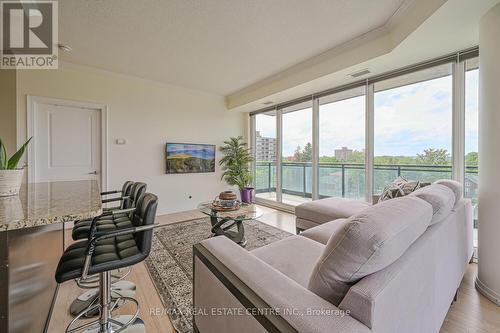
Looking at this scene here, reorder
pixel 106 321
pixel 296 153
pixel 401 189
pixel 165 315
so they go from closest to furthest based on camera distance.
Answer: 1. pixel 106 321
2. pixel 165 315
3. pixel 401 189
4. pixel 296 153

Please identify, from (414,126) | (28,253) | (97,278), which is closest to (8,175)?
(28,253)

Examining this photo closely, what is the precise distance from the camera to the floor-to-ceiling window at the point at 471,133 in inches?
98.7

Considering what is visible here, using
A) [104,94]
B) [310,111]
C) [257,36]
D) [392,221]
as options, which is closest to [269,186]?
[310,111]

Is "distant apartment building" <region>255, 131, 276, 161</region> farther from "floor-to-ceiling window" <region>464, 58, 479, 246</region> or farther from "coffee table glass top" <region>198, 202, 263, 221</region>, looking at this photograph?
"floor-to-ceiling window" <region>464, 58, 479, 246</region>

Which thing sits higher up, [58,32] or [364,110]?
[58,32]

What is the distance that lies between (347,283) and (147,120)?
4480 mm

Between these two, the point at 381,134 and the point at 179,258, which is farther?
the point at 381,134

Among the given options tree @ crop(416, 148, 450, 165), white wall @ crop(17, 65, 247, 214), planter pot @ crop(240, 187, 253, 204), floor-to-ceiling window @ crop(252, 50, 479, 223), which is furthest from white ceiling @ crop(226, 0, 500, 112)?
planter pot @ crop(240, 187, 253, 204)

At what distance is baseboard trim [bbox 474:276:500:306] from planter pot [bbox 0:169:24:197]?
12.2 ft

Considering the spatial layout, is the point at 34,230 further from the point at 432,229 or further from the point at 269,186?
the point at 269,186

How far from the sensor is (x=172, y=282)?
205 centimetres

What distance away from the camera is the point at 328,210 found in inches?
105

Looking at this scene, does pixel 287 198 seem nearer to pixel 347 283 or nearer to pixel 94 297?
pixel 94 297

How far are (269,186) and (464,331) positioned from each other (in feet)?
13.8
